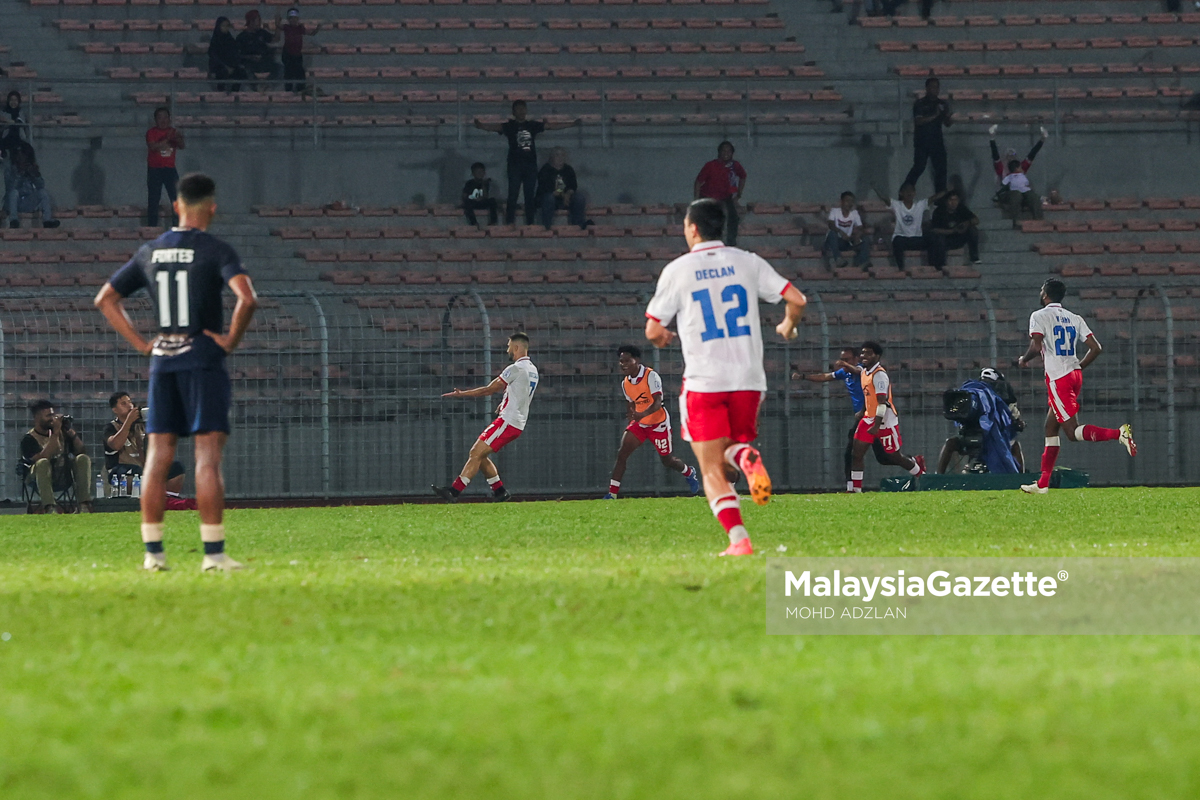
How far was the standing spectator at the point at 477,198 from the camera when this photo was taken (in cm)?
2542

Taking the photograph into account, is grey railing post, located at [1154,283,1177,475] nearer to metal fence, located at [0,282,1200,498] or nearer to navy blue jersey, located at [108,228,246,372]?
metal fence, located at [0,282,1200,498]

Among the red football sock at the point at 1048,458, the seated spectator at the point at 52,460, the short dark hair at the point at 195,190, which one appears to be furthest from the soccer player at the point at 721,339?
the seated spectator at the point at 52,460

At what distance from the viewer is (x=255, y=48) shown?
27344 millimetres

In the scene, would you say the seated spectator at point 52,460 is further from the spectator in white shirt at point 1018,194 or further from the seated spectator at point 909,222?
the spectator in white shirt at point 1018,194

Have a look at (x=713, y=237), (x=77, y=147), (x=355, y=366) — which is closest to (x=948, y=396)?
(x=355, y=366)

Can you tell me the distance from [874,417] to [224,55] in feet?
50.1

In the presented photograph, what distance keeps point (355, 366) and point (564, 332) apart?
2.70m

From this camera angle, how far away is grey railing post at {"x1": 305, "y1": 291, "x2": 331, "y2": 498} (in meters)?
17.8

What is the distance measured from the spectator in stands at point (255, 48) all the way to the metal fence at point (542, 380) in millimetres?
9321

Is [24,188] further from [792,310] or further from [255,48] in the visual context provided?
[792,310]

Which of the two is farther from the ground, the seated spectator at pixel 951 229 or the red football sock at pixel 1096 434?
the seated spectator at pixel 951 229

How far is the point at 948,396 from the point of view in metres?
18.2

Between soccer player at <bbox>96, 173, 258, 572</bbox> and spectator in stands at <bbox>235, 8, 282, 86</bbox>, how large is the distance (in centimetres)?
2068

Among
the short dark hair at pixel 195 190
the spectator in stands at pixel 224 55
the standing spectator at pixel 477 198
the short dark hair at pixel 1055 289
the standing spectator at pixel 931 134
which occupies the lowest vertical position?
the short dark hair at pixel 1055 289
